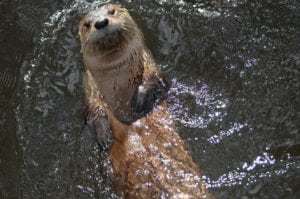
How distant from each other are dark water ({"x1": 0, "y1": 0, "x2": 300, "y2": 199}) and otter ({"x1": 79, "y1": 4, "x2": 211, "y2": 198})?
6.1 inches

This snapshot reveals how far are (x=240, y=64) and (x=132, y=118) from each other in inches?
36.0

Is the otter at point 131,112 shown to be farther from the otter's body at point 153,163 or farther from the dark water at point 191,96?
the dark water at point 191,96

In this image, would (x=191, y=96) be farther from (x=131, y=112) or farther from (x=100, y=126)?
(x=100, y=126)

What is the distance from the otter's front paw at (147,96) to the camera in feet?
12.5

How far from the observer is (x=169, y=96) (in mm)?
4000

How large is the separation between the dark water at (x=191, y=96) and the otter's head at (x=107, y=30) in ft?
1.83

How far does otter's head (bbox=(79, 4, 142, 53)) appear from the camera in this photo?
3.57 m

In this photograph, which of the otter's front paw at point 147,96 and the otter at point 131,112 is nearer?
the otter at point 131,112

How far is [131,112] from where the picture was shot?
12.7 feet

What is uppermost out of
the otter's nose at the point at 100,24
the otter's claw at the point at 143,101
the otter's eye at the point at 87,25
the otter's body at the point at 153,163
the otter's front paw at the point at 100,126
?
the otter's nose at the point at 100,24

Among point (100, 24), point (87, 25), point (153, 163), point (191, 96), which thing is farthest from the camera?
point (191, 96)

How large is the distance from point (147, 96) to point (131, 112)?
0.15 meters

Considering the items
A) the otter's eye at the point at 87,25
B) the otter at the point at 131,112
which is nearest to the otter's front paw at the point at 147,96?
the otter at the point at 131,112

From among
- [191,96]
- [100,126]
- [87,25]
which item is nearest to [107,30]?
[87,25]
